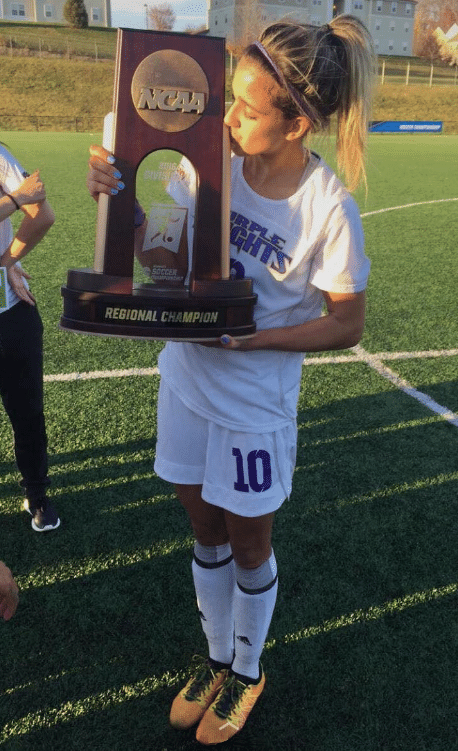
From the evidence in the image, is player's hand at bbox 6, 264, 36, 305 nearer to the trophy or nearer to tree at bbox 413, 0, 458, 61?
the trophy

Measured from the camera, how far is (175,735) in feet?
6.67

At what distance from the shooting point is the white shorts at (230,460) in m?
1.72

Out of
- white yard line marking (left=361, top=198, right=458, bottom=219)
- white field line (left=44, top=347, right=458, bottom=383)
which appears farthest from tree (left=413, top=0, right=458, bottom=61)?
white field line (left=44, top=347, right=458, bottom=383)

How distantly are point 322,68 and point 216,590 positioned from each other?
4.80 feet

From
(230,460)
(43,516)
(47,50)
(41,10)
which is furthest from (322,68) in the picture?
(41,10)

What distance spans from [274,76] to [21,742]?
1.98 meters

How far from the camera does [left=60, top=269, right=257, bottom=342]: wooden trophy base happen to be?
1356 mm

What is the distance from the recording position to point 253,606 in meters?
1.93

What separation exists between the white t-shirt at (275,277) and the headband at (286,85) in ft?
0.50

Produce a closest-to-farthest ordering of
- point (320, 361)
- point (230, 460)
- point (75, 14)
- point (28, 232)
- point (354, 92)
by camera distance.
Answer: point (354, 92) → point (230, 460) → point (28, 232) → point (320, 361) → point (75, 14)

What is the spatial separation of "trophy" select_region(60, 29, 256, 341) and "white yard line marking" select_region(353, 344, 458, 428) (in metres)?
2.91

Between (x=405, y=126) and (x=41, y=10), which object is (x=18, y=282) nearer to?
(x=405, y=126)

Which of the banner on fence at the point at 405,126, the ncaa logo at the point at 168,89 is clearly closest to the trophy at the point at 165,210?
the ncaa logo at the point at 168,89

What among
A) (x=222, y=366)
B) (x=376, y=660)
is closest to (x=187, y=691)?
(x=376, y=660)
